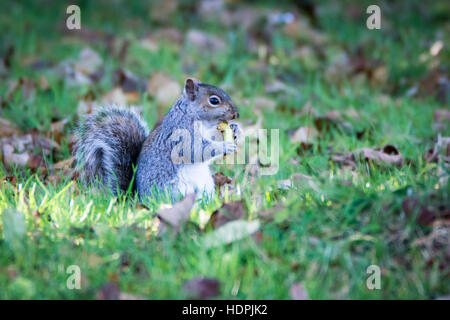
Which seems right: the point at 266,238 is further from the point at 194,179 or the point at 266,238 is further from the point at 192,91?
the point at 192,91

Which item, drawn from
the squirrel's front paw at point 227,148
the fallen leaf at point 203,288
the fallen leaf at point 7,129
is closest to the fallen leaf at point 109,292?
the fallen leaf at point 203,288

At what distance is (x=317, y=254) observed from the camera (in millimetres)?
1979

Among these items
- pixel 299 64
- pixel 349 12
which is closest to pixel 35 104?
pixel 299 64

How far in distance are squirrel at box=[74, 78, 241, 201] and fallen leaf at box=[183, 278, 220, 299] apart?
2.60 feet

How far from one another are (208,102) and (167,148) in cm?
28

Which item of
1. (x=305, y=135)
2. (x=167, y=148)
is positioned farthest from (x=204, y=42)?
(x=167, y=148)

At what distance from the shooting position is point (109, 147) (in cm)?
274

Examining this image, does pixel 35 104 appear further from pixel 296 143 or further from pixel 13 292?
pixel 13 292

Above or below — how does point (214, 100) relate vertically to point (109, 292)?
above

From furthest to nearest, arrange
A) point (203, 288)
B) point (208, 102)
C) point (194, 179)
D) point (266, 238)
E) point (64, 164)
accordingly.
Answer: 1. point (64, 164)
2. point (208, 102)
3. point (194, 179)
4. point (266, 238)
5. point (203, 288)

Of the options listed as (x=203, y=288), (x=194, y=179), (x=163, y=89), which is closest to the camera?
(x=203, y=288)

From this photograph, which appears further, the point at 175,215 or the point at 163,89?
the point at 163,89

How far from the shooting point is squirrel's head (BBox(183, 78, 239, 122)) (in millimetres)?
2791

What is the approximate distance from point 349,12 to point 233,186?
374 cm
